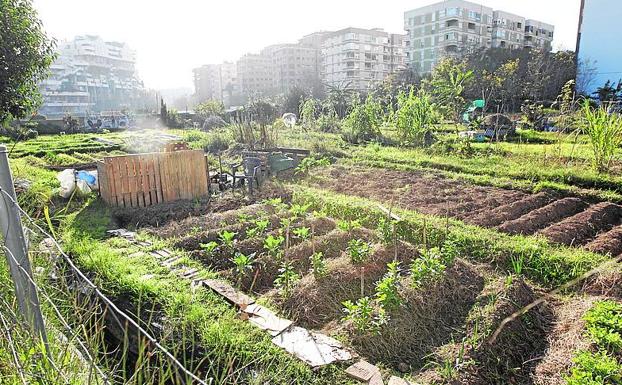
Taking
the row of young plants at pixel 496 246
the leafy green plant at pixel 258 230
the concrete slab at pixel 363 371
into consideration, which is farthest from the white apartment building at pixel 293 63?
the concrete slab at pixel 363 371

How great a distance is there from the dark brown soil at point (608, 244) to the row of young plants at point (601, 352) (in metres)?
1.82

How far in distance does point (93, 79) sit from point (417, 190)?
92682 mm

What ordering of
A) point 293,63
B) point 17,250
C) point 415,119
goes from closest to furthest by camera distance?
point 17,250
point 415,119
point 293,63

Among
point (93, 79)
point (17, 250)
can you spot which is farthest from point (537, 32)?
point (93, 79)

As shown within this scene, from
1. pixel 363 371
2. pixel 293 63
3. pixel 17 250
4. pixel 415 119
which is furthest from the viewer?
pixel 293 63

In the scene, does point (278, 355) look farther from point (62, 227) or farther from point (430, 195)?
point (430, 195)

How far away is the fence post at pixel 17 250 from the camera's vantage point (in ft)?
5.70

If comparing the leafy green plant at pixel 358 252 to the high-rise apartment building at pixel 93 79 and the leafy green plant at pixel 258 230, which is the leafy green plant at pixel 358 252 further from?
the high-rise apartment building at pixel 93 79

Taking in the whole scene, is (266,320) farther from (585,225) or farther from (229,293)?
(585,225)

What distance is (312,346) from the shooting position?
302cm

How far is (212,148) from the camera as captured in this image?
14.7 meters

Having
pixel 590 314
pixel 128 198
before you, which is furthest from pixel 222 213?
pixel 590 314

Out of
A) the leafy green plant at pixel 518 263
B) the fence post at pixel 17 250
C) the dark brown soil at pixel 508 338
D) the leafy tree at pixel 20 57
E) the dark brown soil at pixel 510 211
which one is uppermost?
the leafy tree at pixel 20 57

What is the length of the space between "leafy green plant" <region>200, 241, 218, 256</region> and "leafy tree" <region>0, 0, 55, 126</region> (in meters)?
3.87
